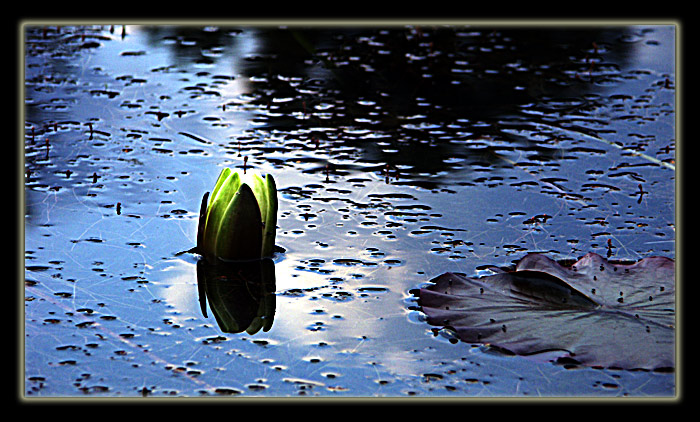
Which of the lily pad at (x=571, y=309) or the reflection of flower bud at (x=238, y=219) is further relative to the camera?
the reflection of flower bud at (x=238, y=219)

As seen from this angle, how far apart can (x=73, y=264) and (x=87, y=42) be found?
2.76 metres

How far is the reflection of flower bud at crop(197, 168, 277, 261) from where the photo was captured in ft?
9.34

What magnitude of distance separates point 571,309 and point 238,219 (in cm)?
114

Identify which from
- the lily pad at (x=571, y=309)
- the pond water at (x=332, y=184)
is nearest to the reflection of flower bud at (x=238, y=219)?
the pond water at (x=332, y=184)

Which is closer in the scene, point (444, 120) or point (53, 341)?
point (53, 341)

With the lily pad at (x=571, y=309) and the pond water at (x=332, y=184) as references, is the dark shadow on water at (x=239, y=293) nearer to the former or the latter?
the pond water at (x=332, y=184)

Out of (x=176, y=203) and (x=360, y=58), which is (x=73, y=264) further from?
(x=360, y=58)

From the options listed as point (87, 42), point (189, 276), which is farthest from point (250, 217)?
point (87, 42)

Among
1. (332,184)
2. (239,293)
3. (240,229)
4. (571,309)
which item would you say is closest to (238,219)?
(240,229)

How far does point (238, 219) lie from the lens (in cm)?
285

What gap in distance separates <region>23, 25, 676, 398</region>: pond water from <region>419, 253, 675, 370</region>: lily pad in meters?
0.06

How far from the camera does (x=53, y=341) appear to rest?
242cm

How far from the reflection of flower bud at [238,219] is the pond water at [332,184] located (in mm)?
114

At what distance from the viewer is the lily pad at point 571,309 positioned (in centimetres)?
238
